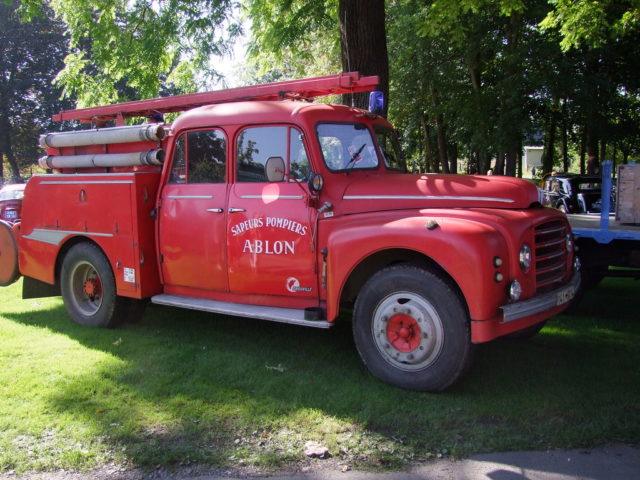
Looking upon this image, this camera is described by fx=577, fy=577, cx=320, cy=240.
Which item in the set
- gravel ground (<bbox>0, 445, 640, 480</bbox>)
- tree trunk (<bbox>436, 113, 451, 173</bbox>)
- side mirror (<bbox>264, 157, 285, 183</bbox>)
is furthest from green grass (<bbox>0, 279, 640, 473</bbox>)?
tree trunk (<bbox>436, 113, 451, 173</bbox>)

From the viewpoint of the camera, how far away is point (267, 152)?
5469 mm

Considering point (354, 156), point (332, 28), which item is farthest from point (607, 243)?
point (332, 28)

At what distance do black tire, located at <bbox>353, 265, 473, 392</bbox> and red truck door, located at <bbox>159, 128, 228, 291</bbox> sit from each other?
168 centimetres

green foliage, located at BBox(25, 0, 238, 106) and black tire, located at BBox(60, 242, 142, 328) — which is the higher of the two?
green foliage, located at BBox(25, 0, 238, 106)

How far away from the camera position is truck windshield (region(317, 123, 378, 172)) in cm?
534

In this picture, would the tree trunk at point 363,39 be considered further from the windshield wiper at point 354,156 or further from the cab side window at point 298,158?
the cab side window at point 298,158

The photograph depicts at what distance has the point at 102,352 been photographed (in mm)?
5688

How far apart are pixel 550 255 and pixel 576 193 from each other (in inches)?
365

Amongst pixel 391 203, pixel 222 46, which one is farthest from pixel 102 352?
pixel 222 46

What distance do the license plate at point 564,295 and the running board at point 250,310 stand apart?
6.09ft

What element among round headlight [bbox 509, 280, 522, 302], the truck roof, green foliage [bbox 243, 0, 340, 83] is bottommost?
round headlight [bbox 509, 280, 522, 302]

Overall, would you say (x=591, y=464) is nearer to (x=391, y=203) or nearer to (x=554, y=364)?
(x=554, y=364)

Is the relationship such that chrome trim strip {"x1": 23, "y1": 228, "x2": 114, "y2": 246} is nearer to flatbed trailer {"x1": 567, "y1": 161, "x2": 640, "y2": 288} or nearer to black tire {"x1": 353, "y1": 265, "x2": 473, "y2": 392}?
black tire {"x1": 353, "y1": 265, "x2": 473, "y2": 392}

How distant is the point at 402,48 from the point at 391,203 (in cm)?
1655
